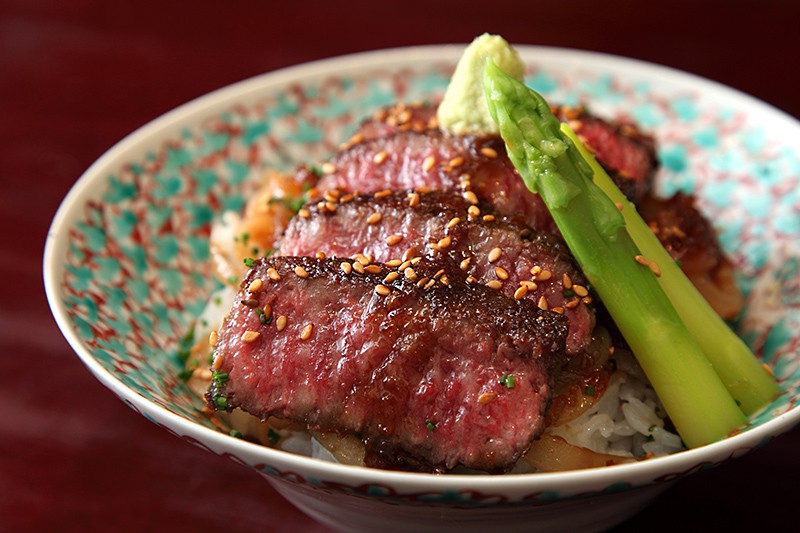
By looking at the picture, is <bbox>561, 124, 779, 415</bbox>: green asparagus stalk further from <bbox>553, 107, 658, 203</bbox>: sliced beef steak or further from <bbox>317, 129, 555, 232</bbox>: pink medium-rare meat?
<bbox>553, 107, 658, 203</bbox>: sliced beef steak

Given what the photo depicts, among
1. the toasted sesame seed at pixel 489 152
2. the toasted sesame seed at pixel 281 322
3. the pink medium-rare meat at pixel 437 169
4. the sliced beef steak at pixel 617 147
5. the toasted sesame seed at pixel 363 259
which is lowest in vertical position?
the toasted sesame seed at pixel 281 322

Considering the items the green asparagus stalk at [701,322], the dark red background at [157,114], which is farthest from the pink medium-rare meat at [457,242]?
the dark red background at [157,114]

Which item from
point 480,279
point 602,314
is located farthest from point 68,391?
point 602,314

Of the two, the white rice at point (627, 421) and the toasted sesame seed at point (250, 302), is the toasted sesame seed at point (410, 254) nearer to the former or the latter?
the toasted sesame seed at point (250, 302)

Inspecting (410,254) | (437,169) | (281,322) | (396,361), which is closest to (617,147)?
(437,169)

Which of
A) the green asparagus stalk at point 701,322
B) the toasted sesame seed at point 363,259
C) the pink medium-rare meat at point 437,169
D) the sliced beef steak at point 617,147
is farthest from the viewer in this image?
the sliced beef steak at point 617,147

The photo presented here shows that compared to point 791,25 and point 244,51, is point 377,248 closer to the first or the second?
point 244,51
